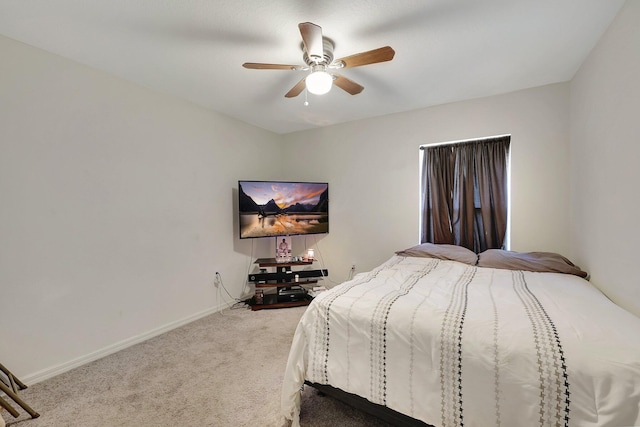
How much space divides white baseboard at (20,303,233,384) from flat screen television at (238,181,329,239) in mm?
1116

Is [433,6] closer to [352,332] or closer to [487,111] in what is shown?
[487,111]

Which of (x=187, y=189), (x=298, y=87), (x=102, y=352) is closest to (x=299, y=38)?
(x=298, y=87)

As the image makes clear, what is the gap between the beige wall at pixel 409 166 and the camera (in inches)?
108

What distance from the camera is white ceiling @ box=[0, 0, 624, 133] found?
1636mm

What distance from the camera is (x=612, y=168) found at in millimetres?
1783

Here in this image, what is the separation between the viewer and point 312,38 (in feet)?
5.25

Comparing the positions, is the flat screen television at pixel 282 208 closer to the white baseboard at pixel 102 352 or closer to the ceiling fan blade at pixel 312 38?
the white baseboard at pixel 102 352

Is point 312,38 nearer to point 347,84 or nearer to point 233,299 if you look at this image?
point 347,84

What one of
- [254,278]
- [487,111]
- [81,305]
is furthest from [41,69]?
[487,111]

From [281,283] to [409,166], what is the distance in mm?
2253

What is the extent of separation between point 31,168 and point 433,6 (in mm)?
2982

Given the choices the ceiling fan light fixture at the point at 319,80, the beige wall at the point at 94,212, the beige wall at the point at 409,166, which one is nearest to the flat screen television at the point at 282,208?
the beige wall at the point at 409,166

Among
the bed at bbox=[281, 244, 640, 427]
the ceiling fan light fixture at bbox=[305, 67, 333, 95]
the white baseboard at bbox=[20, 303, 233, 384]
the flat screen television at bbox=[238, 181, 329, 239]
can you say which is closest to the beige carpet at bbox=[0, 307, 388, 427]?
the white baseboard at bbox=[20, 303, 233, 384]

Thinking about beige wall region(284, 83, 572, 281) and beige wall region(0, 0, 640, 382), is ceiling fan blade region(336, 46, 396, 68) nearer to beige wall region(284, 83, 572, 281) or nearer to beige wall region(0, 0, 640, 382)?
beige wall region(0, 0, 640, 382)
